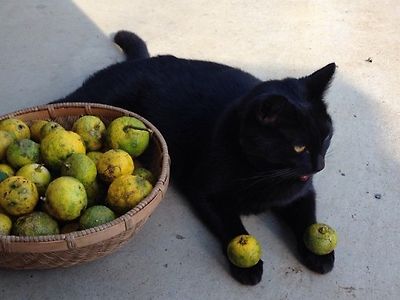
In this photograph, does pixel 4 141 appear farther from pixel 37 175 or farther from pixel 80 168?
pixel 80 168

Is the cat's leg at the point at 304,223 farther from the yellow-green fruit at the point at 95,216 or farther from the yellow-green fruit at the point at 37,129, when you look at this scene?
the yellow-green fruit at the point at 37,129

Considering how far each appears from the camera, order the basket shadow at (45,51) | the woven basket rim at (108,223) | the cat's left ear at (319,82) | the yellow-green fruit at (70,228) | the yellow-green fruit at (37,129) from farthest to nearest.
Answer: the basket shadow at (45,51)
the yellow-green fruit at (37,129)
the cat's left ear at (319,82)
the yellow-green fruit at (70,228)
the woven basket rim at (108,223)

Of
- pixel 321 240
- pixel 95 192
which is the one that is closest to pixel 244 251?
pixel 321 240

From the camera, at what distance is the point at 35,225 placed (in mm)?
1344

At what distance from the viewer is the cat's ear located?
1361 millimetres

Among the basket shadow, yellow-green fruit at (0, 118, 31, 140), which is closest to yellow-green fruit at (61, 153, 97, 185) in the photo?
yellow-green fruit at (0, 118, 31, 140)

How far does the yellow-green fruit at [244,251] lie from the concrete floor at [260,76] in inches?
3.2

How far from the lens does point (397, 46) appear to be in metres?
2.73

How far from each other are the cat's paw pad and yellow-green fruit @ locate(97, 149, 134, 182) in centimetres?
60

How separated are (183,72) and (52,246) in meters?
0.90

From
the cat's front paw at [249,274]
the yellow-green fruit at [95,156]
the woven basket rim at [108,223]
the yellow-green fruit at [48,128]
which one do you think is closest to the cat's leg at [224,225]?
the cat's front paw at [249,274]

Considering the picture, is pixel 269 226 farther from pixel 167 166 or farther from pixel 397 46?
pixel 397 46

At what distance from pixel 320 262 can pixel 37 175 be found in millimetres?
871

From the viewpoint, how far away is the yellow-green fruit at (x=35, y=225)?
1337mm
